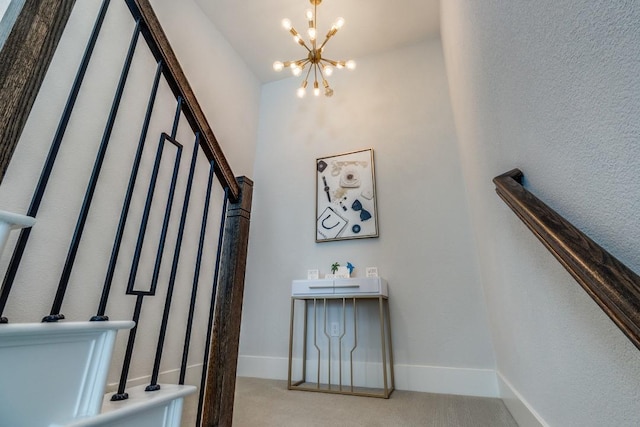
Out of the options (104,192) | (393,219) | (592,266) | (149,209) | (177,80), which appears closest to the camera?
(592,266)

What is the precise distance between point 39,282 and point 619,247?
1998 millimetres

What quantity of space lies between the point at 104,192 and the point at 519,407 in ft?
7.92

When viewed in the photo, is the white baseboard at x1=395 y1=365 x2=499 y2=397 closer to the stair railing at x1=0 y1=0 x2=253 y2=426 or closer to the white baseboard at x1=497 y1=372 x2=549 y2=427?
→ the white baseboard at x1=497 y1=372 x2=549 y2=427

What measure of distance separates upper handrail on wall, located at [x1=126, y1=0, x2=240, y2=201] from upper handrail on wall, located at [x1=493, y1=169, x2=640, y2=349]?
1.08 meters

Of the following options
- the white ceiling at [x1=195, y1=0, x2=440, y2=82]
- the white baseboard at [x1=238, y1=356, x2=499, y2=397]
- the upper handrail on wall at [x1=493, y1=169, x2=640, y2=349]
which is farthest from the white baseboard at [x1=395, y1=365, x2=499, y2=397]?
the white ceiling at [x1=195, y1=0, x2=440, y2=82]

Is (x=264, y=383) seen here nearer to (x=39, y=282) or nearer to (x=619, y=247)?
(x=39, y=282)

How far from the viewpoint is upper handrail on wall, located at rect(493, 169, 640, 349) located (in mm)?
404

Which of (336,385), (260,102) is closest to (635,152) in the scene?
(336,385)

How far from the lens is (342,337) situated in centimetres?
250

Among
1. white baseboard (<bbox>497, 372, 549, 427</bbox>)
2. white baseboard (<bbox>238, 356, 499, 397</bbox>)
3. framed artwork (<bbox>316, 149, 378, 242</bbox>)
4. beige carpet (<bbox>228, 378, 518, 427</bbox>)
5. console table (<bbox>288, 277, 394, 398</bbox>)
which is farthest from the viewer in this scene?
framed artwork (<bbox>316, 149, 378, 242</bbox>)

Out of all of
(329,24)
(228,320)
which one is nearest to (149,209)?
(228,320)

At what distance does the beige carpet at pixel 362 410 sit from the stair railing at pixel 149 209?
0.70 metres

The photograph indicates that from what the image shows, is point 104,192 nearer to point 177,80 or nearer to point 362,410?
point 177,80

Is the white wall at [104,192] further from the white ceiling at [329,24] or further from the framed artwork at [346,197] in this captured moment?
the framed artwork at [346,197]
